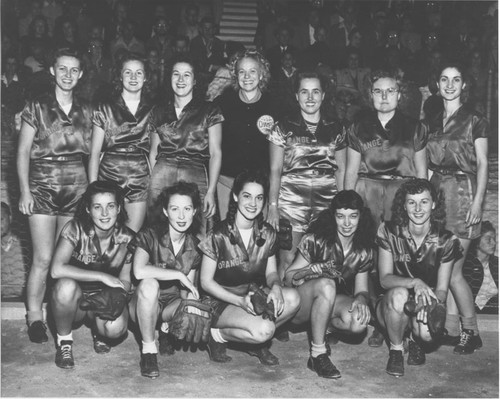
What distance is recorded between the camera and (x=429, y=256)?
399 cm

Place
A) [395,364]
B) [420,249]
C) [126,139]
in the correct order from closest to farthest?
[395,364] → [420,249] → [126,139]

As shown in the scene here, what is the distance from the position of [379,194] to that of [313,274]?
0.70m

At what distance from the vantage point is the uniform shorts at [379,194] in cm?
422

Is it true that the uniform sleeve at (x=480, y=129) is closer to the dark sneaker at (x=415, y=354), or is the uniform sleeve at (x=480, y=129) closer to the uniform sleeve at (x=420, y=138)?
the uniform sleeve at (x=420, y=138)

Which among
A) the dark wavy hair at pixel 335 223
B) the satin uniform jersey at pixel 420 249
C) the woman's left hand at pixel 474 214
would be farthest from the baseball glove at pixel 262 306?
the woman's left hand at pixel 474 214

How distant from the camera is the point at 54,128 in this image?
4.13 metres

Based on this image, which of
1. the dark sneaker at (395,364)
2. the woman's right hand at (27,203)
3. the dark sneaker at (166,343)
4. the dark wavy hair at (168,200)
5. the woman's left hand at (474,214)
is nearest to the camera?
the dark sneaker at (395,364)

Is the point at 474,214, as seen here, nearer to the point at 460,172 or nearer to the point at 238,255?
the point at 460,172

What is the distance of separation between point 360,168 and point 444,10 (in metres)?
3.45

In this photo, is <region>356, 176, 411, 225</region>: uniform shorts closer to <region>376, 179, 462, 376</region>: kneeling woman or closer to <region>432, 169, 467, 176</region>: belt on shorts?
<region>376, 179, 462, 376</region>: kneeling woman

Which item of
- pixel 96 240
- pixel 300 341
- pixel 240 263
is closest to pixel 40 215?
pixel 96 240


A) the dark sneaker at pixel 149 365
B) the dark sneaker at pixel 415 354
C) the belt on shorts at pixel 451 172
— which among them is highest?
the belt on shorts at pixel 451 172

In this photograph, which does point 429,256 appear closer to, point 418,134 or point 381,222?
point 381,222

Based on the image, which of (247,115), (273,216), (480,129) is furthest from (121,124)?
(480,129)
